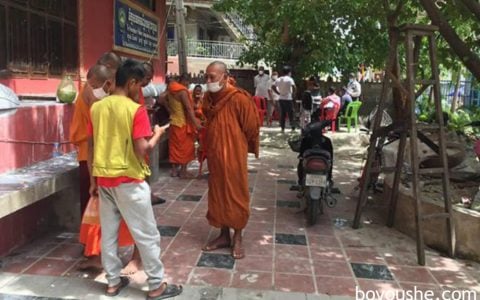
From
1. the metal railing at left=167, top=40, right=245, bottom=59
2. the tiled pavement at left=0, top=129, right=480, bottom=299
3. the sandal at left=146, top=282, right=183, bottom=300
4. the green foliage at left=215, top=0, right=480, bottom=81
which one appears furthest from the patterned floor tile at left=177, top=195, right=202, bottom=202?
the metal railing at left=167, top=40, right=245, bottom=59

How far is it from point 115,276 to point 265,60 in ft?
41.8

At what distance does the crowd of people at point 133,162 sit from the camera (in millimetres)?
3002

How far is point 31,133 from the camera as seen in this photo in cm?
392

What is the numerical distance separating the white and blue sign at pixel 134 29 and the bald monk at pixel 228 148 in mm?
3188

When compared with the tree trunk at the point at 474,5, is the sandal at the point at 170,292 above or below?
below

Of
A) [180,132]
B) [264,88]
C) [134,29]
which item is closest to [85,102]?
[180,132]

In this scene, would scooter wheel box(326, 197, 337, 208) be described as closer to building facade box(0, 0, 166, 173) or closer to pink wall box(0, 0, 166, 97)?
building facade box(0, 0, 166, 173)

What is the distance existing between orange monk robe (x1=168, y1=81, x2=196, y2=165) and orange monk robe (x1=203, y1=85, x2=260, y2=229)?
9.27 ft

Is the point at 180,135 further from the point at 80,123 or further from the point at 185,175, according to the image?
the point at 80,123

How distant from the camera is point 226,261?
155 inches

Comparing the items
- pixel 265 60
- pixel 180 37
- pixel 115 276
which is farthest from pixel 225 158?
pixel 265 60

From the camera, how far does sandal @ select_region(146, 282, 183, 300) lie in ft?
10.6

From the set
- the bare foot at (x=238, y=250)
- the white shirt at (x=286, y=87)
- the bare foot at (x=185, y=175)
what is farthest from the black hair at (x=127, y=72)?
the white shirt at (x=286, y=87)

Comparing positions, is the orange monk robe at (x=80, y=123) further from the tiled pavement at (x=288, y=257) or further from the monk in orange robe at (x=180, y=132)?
the monk in orange robe at (x=180, y=132)
